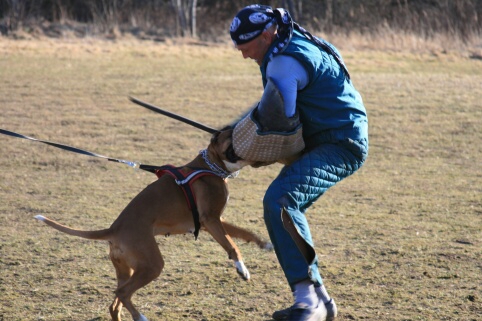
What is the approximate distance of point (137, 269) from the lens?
14.6 ft

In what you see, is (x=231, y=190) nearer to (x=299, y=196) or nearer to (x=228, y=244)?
(x=228, y=244)

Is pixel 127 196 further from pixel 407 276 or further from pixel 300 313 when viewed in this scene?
pixel 300 313

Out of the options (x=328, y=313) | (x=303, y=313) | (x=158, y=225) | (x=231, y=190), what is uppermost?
(x=158, y=225)

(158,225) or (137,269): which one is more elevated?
(158,225)

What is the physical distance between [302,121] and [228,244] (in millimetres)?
990

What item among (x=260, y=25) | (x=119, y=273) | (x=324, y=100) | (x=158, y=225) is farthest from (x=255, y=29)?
(x=119, y=273)

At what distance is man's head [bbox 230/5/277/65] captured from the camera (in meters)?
4.00

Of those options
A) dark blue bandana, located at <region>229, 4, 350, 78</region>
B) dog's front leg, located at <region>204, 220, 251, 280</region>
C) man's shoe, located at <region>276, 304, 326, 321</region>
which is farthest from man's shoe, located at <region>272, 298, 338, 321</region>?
dark blue bandana, located at <region>229, 4, 350, 78</region>

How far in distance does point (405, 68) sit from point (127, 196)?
30.4ft

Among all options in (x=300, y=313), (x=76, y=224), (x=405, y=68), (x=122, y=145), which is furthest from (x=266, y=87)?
(x=405, y=68)

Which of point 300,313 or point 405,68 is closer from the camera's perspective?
Result: point 300,313

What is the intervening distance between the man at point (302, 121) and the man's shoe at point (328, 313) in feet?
0.04

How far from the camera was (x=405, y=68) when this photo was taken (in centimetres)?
1551

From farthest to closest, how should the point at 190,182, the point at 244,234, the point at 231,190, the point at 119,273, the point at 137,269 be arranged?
the point at 231,190 < the point at 244,234 < the point at 190,182 < the point at 119,273 < the point at 137,269
